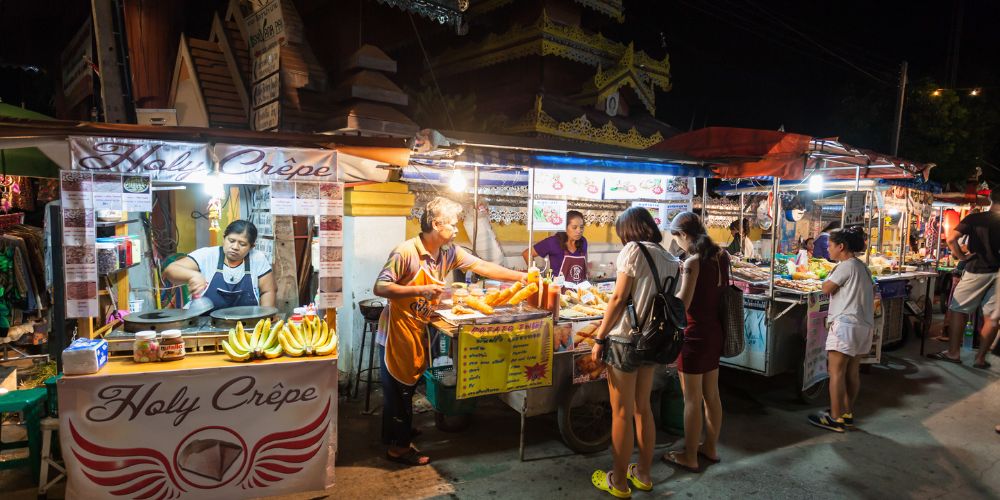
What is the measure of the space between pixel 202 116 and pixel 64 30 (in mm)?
5671

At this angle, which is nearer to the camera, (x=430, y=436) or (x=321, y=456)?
(x=321, y=456)

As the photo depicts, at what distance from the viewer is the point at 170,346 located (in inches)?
135

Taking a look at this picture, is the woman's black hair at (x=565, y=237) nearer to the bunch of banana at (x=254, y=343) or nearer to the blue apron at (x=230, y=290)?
the blue apron at (x=230, y=290)

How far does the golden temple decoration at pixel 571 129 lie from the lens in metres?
10.7

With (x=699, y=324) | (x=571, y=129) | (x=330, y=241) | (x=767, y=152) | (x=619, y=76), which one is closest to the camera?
(x=330, y=241)

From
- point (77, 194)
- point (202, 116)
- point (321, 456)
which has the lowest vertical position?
point (321, 456)

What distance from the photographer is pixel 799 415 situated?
5523 millimetres

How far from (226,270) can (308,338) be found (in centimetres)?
154

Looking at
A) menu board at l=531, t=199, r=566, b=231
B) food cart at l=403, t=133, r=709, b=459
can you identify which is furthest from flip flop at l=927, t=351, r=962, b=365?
menu board at l=531, t=199, r=566, b=231

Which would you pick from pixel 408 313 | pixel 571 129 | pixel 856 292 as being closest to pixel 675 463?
pixel 856 292

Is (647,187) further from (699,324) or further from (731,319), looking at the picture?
(699,324)

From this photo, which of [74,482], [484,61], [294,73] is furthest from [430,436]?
[484,61]

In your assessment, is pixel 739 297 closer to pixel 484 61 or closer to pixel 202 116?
pixel 202 116

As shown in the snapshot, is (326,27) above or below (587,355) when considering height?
above
